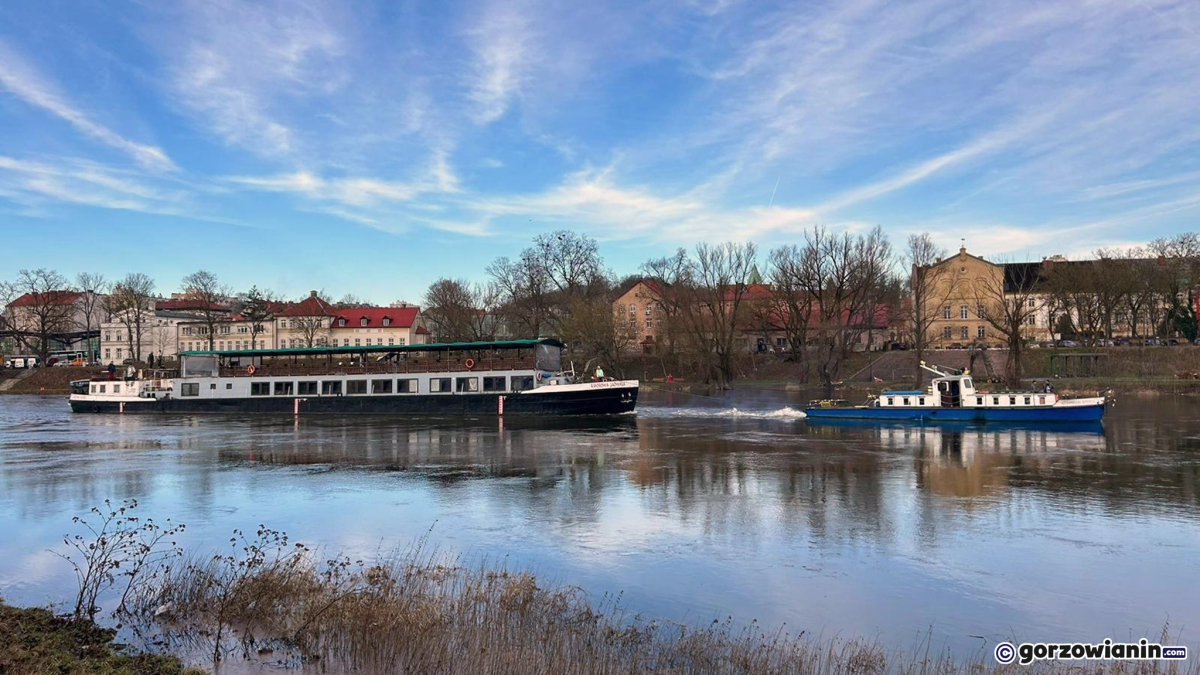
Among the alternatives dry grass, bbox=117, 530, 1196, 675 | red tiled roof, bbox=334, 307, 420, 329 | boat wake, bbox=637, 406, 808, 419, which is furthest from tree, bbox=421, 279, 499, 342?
dry grass, bbox=117, 530, 1196, 675

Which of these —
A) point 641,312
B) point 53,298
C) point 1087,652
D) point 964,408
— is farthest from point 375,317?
point 1087,652

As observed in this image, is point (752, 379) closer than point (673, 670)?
No

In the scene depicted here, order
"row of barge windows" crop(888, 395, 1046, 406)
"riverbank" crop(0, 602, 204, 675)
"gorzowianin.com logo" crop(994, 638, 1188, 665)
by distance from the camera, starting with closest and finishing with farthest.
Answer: "riverbank" crop(0, 602, 204, 675), "gorzowianin.com logo" crop(994, 638, 1188, 665), "row of barge windows" crop(888, 395, 1046, 406)

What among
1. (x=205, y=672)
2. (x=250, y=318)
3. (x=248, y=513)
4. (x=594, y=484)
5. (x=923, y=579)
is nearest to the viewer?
(x=205, y=672)

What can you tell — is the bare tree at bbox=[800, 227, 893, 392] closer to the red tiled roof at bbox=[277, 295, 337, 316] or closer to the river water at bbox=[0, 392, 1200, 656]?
the river water at bbox=[0, 392, 1200, 656]

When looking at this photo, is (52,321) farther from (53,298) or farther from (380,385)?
(380,385)

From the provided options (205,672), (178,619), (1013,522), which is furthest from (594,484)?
(205,672)

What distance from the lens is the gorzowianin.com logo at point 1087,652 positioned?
10.5 meters

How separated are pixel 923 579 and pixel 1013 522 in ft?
18.5

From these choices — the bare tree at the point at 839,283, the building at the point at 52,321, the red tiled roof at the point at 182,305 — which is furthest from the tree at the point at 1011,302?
the building at the point at 52,321

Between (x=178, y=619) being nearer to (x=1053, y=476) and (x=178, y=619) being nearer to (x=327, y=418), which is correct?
(x=1053, y=476)

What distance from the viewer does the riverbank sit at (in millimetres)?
9258

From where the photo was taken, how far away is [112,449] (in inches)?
1411

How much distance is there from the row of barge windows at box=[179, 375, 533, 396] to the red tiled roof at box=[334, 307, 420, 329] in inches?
2764
